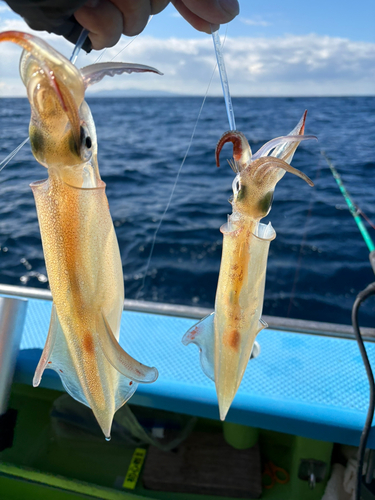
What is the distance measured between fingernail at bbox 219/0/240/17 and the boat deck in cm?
150

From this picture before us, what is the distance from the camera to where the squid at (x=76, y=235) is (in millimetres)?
652

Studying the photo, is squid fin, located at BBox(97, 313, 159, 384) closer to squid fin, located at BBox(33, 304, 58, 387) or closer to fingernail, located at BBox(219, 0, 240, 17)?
squid fin, located at BBox(33, 304, 58, 387)

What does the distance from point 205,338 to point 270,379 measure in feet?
3.89

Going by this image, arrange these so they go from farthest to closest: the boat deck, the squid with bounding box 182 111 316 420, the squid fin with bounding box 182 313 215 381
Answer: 1. the boat deck
2. the squid fin with bounding box 182 313 215 381
3. the squid with bounding box 182 111 316 420

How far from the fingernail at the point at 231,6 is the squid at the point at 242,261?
419 mm

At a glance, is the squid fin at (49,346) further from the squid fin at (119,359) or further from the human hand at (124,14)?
the human hand at (124,14)

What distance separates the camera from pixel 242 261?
869 millimetres

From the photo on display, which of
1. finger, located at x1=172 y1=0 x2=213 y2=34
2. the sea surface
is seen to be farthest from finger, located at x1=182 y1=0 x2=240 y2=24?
the sea surface

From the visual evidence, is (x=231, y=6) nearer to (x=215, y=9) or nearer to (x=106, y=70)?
(x=215, y=9)

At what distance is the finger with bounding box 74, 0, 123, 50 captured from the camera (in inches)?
40.3

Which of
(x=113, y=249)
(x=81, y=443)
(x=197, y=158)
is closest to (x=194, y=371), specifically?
(x=81, y=443)

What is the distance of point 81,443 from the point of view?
2.66 meters

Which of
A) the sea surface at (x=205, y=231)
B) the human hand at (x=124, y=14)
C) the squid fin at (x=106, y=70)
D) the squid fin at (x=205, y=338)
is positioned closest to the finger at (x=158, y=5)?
the human hand at (x=124, y=14)

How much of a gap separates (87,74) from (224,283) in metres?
0.47
